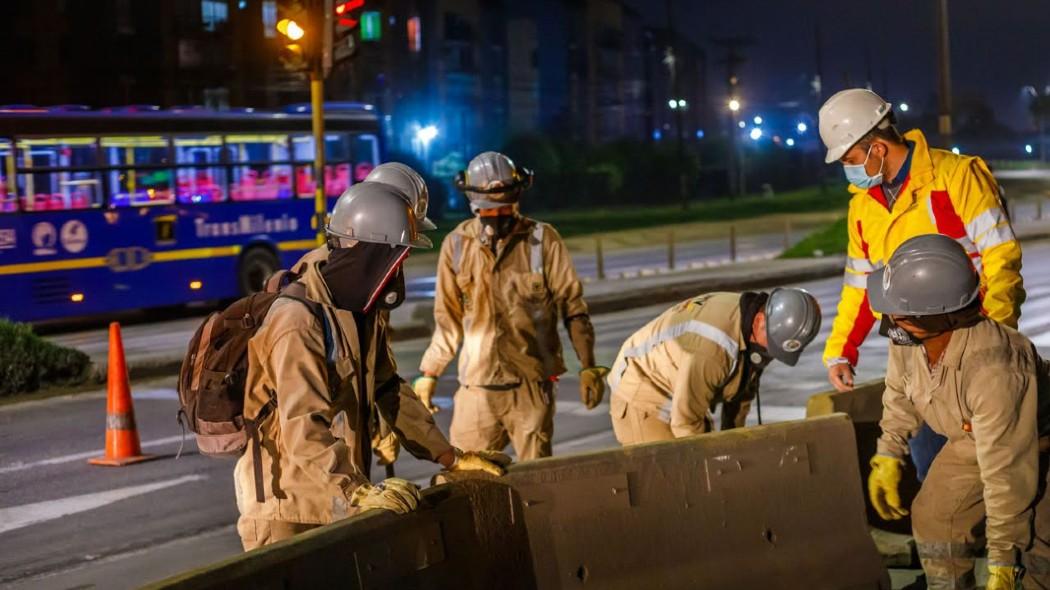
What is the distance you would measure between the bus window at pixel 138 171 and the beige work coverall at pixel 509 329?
15.1 metres

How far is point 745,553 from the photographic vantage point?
5570 millimetres

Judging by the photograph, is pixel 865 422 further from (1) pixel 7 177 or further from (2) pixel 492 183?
(1) pixel 7 177

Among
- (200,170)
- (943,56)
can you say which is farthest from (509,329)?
(943,56)

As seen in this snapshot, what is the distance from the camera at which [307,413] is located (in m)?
4.20

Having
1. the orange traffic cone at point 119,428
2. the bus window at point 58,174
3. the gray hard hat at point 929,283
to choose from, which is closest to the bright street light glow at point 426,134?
the bus window at point 58,174

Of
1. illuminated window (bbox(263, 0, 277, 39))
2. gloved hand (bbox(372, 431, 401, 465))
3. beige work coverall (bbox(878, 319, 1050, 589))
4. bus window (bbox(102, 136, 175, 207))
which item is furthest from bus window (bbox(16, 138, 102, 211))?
illuminated window (bbox(263, 0, 277, 39))

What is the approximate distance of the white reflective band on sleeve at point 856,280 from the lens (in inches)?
254

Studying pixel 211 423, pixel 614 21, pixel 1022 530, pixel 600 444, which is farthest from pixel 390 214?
pixel 614 21

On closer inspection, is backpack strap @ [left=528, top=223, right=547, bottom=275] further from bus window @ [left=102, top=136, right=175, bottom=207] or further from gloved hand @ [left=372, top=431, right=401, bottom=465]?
bus window @ [left=102, top=136, right=175, bottom=207]

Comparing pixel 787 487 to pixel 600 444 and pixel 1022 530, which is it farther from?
pixel 600 444

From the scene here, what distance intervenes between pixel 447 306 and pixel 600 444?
139 inches

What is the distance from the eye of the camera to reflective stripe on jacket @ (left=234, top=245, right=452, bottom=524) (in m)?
4.20

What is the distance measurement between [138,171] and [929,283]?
17965mm

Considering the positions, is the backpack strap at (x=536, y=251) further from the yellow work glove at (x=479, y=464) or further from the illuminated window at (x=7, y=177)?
the illuminated window at (x=7, y=177)
